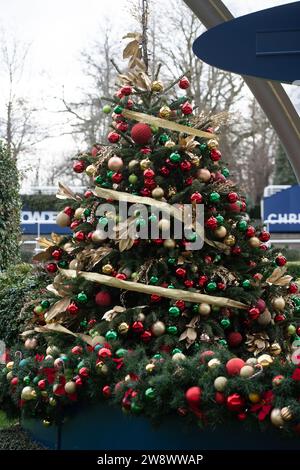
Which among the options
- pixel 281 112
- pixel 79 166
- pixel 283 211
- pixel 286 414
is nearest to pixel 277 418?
pixel 286 414

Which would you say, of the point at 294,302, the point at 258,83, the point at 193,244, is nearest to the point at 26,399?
the point at 193,244

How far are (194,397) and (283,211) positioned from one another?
25.9 m

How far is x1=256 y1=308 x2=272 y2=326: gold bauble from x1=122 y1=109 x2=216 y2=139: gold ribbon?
138 cm

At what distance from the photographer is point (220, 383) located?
379 centimetres

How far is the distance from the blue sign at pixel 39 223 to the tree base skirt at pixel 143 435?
2543cm

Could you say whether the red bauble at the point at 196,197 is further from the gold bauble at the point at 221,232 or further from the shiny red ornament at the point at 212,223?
the gold bauble at the point at 221,232

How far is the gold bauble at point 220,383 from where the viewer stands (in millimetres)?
3779

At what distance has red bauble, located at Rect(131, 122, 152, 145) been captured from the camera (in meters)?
5.08

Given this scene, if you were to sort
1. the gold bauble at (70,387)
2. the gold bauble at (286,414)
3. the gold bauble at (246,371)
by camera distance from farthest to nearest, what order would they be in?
the gold bauble at (70,387), the gold bauble at (246,371), the gold bauble at (286,414)

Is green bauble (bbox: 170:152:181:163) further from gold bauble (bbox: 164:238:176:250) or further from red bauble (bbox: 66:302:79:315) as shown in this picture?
red bauble (bbox: 66:302:79:315)

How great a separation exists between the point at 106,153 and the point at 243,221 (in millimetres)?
1167

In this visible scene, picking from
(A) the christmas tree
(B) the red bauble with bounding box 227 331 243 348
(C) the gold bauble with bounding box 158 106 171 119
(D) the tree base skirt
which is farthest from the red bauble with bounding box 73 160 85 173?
(D) the tree base skirt

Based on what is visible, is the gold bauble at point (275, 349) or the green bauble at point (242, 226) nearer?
the gold bauble at point (275, 349)

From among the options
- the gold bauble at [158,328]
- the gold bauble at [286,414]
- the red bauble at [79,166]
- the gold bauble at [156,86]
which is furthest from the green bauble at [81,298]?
the gold bauble at [286,414]
